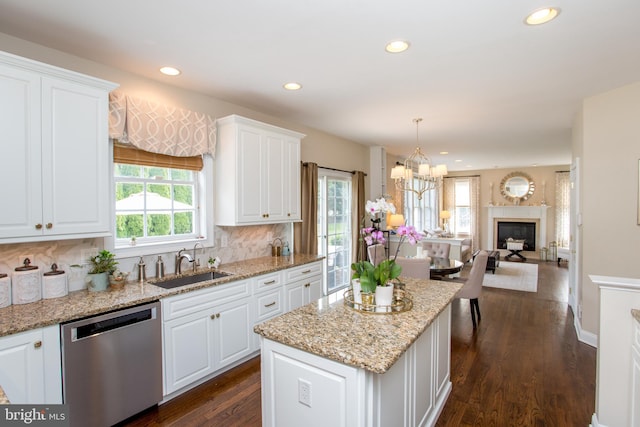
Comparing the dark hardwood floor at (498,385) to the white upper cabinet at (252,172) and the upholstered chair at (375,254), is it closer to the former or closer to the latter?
the upholstered chair at (375,254)

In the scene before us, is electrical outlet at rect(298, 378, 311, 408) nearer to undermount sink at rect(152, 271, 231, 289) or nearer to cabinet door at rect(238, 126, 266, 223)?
undermount sink at rect(152, 271, 231, 289)

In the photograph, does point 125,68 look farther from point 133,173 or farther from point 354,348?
point 354,348

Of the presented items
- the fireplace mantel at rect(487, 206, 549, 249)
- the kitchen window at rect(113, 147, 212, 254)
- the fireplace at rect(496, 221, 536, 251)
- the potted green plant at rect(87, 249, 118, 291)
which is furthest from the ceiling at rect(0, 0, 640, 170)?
the fireplace at rect(496, 221, 536, 251)

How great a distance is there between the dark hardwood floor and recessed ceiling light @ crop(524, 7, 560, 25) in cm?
266

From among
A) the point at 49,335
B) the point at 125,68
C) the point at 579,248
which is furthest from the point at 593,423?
the point at 125,68

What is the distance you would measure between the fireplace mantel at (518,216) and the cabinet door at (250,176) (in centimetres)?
876

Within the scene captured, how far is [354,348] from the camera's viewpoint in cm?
144

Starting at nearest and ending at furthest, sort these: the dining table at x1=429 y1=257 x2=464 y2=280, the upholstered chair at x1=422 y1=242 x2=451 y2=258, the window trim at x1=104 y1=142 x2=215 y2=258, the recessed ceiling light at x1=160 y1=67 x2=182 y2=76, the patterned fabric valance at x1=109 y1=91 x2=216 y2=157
A: the patterned fabric valance at x1=109 y1=91 x2=216 y2=157 < the recessed ceiling light at x1=160 y1=67 x2=182 y2=76 < the window trim at x1=104 y1=142 x2=215 y2=258 < the dining table at x1=429 y1=257 x2=464 y2=280 < the upholstered chair at x1=422 y1=242 x2=451 y2=258

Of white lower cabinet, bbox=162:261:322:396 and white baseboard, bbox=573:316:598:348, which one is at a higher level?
white lower cabinet, bbox=162:261:322:396

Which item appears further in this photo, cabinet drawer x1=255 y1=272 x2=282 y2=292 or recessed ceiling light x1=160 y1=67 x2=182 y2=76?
cabinet drawer x1=255 y1=272 x2=282 y2=292

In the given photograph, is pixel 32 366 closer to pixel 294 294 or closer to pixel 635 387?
pixel 294 294

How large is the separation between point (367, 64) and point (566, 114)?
3.08 m

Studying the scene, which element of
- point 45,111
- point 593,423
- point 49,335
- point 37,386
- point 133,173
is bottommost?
point 593,423

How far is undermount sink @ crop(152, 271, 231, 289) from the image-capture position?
2859 millimetres
